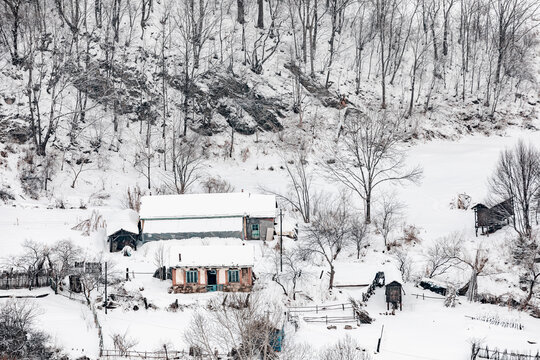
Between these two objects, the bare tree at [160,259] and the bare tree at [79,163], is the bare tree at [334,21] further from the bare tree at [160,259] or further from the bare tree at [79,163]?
the bare tree at [160,259]

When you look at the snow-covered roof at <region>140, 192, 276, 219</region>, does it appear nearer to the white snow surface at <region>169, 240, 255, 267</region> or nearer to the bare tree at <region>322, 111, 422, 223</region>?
the white snow surface at <region>169, 240, 255, 267</region>

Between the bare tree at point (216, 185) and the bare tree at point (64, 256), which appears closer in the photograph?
the bare tree at point (64, 256)

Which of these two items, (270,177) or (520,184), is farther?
(270,177)

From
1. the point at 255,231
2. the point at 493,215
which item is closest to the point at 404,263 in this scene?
the point at 493,215

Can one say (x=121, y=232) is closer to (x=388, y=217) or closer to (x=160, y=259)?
(x=160, y=259)

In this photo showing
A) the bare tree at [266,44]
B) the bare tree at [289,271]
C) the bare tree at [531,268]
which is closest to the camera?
the bare tree at [531,268]

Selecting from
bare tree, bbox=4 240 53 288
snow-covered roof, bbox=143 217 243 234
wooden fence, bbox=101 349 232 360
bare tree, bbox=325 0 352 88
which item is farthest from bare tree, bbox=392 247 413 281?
bare tree, bbox=325 0 352 88

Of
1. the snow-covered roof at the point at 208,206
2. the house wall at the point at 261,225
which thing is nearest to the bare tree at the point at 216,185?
the snow-covered roof at the point at 208,206
